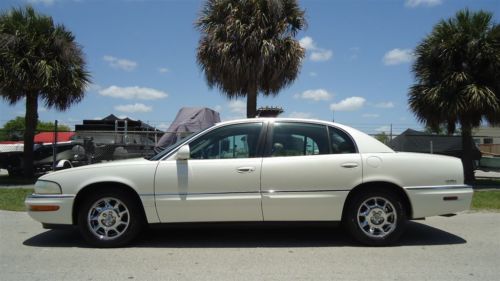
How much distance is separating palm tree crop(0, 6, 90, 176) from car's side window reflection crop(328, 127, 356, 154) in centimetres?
1136

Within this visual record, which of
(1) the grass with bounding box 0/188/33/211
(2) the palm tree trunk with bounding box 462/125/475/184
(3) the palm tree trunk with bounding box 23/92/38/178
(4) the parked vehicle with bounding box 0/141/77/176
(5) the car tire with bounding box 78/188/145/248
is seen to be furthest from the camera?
(4) the parked vehicle with bounding box 0/141/77/176

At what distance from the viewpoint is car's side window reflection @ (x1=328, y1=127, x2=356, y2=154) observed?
6008 millimetres

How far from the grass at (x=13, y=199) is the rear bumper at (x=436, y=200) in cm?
718

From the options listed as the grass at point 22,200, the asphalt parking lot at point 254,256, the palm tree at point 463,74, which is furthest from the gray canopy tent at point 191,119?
the asphalt parking lot at point 254,256

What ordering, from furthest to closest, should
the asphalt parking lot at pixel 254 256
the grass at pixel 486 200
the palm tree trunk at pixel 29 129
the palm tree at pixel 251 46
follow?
the palm tree trunk at pixel 29 129 → the palm tree at pixel 251 46 → the grass at pixel 486 200 → the asphalt parking lot at pixel 254 256

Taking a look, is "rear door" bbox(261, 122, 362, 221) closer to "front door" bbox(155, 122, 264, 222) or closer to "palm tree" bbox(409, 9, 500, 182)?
"front door" bbox(155, 122, 264, 222)

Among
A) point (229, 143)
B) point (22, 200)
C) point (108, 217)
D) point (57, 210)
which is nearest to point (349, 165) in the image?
point (229, 143)

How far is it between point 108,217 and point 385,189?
3.40m

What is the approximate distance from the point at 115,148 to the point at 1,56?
14.5ft

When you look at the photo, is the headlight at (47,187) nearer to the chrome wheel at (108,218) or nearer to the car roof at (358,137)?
the chrome wheel at (108,218)

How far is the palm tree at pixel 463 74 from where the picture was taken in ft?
45.7

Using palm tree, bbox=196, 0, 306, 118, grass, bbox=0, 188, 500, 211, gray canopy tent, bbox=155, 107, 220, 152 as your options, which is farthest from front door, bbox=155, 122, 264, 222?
gray canopy tent, bbox=155, 107, 220, 152

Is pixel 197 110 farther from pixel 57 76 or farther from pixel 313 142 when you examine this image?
pixel 313 142

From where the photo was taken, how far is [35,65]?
14781 mm
